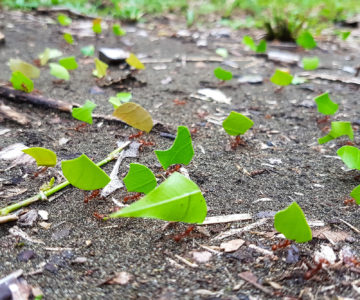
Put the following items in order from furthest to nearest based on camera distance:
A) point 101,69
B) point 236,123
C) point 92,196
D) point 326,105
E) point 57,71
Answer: point 101,69, point 57,71, point 326,105, point 236,123, point 92,196

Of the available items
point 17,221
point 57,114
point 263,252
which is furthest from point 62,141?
point 263,252

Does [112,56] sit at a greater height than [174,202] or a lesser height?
lesser

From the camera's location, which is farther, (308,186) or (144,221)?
(308,186)

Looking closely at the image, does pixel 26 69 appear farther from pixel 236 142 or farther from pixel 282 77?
pixel 282 77

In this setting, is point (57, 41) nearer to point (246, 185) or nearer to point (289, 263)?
point (246, 185)

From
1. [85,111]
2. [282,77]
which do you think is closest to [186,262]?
[85,111]

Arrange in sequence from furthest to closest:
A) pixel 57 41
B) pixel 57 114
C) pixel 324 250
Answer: pixel 57 41 → pixel 57 114 → pixel 324 250

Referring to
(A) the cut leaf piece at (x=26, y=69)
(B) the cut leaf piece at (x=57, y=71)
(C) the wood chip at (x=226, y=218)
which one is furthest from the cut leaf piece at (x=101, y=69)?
(C) the wood chip at (x=226, y=218)
